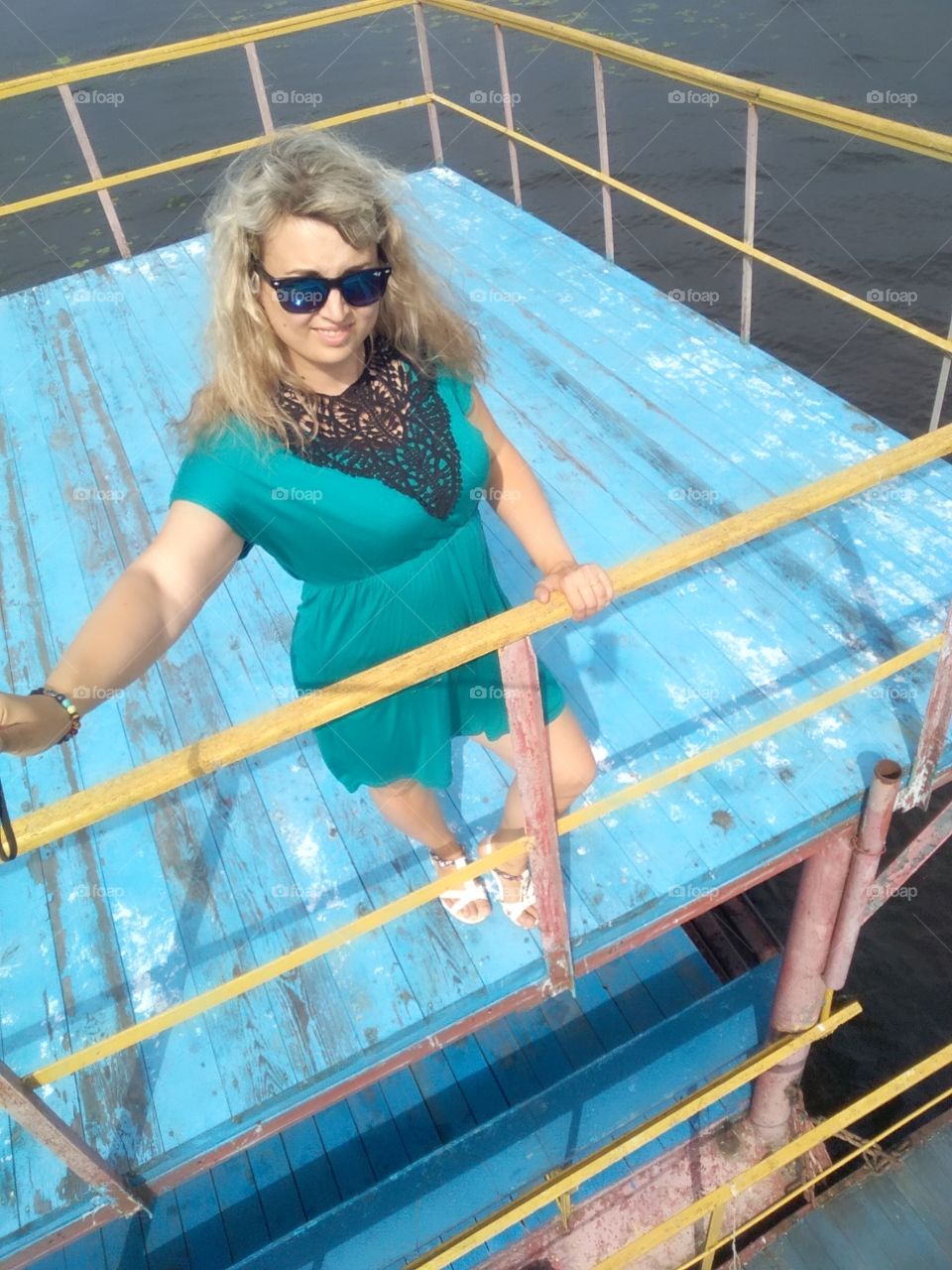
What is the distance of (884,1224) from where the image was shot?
4.04 m

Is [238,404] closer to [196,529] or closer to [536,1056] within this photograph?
[196,529]

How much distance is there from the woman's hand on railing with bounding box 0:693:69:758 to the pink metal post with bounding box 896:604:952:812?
1995mm

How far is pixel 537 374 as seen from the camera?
4.70 meters

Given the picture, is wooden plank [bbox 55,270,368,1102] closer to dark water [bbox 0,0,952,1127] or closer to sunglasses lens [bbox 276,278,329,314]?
sunglasses lens [bbox 276,278,329,314]

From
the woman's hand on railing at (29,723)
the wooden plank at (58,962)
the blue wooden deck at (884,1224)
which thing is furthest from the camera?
the blue wooden deck at (884,1224)

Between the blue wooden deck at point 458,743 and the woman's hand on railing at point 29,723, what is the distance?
4.15 ft

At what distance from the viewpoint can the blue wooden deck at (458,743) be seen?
2.49 meters

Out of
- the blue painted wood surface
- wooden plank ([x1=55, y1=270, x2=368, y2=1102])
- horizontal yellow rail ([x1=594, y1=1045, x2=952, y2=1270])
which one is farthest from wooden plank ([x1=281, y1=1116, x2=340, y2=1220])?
wooden plank ([x1=55, y1=270, x2=368, y2=1102])

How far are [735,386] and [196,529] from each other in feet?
10.9

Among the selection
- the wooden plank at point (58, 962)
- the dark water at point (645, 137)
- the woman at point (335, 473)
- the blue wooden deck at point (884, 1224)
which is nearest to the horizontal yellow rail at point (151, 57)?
the wooden plank at point (58, 962)

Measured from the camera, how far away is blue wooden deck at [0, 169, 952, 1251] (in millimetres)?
2490

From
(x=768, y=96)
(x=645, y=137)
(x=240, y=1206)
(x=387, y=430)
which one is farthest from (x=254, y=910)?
(x=645, y=137)

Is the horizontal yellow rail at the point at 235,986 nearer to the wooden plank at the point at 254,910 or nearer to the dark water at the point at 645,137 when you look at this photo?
the wooden plank at the point at 254,910

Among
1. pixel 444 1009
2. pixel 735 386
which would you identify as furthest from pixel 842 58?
pixel 444 1009
